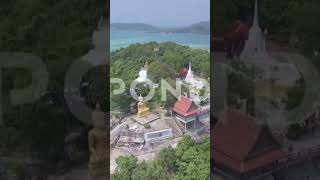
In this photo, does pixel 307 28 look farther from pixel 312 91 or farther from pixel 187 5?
pixel 187 5

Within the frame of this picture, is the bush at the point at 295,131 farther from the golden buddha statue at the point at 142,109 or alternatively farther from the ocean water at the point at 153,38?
the golden buddha statue at the point at 142,109

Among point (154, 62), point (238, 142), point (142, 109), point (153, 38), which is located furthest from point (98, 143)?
point (238, 142)

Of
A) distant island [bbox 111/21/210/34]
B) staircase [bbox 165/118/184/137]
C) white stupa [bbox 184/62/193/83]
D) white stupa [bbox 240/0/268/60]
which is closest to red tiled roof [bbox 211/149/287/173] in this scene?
staircase [bbox 165/118/184/137]

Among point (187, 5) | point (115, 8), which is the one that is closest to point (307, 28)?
point (187, 5)

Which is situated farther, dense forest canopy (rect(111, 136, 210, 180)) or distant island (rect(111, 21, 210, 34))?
dense forest canopy (rect(111, 136, 210, 180))

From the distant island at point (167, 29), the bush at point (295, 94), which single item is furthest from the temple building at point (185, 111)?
the bush at point (295, 94)

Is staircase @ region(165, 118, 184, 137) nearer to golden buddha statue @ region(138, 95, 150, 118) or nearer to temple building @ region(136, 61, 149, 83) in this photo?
golden buddha statue @ region(138, 95, 150, 118)
